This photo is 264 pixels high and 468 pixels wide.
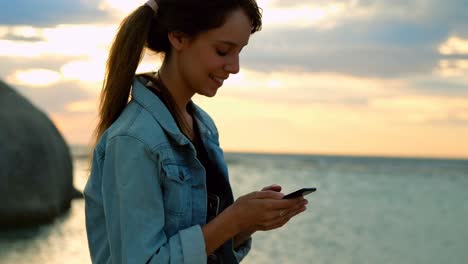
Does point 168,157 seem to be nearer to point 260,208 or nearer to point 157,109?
point 157,109

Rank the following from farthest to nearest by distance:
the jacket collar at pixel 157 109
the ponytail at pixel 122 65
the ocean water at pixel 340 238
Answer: the ocean water at pixel 340 238, the ponytail at pixel 122 65, the jacket collar at pixel 157 109

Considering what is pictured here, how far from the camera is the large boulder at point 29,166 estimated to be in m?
10.1

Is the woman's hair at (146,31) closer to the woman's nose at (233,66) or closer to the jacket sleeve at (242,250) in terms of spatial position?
the woman's nose at (233,66)

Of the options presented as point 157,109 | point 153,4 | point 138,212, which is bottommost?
point 138,212

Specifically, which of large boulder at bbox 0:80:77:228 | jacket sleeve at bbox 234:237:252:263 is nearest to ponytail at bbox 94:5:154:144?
jacket sleeve at bbox 234:237:252:263

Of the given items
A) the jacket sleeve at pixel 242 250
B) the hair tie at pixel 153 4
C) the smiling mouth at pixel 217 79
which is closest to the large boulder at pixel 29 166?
the jacket sleeve at pixel 242 250

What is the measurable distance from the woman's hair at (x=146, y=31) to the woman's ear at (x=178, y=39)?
13 millimetres

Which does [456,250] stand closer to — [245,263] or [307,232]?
[307,232]

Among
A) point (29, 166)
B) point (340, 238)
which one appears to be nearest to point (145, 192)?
point (340, 238)

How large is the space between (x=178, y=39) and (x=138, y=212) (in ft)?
1.77

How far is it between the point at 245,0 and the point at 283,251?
6.46 m

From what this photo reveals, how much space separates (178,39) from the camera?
A: 2.21 m

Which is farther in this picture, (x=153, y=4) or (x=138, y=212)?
(x=153, y=4)

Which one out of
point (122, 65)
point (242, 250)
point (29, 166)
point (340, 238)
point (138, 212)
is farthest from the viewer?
point (29, 166)
